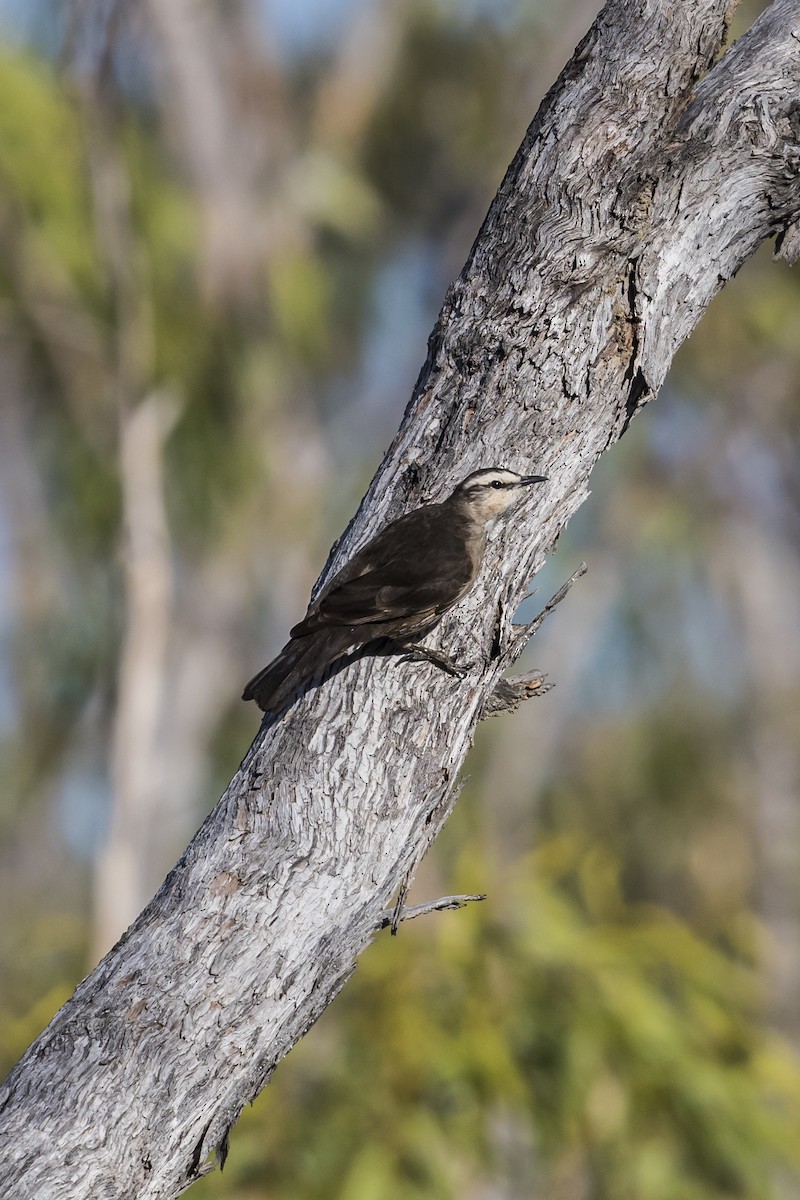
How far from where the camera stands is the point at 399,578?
248cm

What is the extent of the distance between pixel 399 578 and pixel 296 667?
0.27 meters

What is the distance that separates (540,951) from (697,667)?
309 inches

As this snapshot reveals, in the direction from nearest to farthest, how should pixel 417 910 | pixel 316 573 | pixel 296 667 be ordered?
1. pixel 417 910
2. pixel 296 667
3. pixel 316 573

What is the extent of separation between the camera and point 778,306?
1106cm

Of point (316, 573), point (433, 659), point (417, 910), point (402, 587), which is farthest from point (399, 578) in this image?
point (316, 573)

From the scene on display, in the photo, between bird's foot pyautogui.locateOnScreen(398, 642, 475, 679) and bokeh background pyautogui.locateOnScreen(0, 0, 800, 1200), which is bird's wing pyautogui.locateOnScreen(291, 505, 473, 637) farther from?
bokeh background pyautogui.locateOnScreen(0, 0, 800, 1200)

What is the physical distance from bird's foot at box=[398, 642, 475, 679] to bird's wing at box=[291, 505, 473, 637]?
83mm

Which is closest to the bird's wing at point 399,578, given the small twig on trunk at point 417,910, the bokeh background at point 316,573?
the small twig on trunk at point 417,910

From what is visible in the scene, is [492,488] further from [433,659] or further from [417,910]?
[417,910]

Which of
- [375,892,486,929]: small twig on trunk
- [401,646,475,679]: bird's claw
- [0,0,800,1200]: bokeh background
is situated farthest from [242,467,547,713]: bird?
[0,0,800,1200]: bokeh background

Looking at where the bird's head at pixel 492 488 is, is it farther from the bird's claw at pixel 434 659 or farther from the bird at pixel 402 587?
the bird's claw at pixel 434 659

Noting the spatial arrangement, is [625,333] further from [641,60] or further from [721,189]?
[641,60]

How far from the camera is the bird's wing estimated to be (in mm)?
2453

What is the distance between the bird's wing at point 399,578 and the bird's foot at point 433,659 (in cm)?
8
